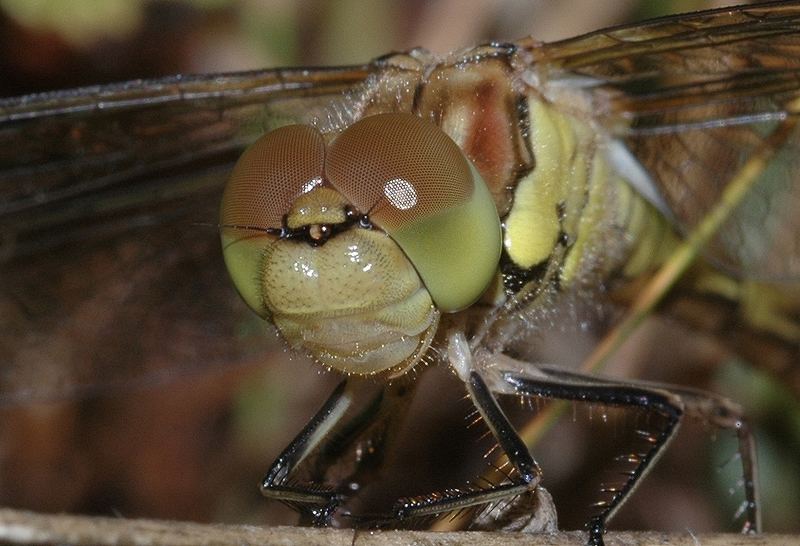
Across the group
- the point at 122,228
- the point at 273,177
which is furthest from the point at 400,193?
the point at 122,228

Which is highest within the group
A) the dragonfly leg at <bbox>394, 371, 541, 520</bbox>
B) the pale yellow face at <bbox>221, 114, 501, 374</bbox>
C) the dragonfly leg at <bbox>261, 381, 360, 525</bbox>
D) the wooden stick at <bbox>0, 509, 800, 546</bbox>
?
the pale yellow face at <bbox>221, 114, 501, 374</bbox>

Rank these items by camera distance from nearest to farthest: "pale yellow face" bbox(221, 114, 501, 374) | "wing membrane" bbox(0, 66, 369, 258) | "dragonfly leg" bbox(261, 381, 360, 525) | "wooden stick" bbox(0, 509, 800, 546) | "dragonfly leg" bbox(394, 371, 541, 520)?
"wooden stick" bbox(0, 509, 800, 546) → "pale yellow face" bbox(221, 114, 501, 374) → "dragonfly leg" bbox(394, 371, 541, 520) → "dragonfly leg" bbox(261, 381, 360, 525) → "wing membrane" bbox(0, 66, 369, 258)

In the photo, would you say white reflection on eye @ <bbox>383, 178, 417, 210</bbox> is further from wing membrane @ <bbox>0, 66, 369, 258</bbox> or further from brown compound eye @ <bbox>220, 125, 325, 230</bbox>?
wing membrane @ <bbox>0, 66, 369, 258</bbox>

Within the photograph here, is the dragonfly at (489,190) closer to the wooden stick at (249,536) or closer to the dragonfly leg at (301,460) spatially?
the dragonfly leg at (301,460)

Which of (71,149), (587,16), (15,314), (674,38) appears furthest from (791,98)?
(15,314)

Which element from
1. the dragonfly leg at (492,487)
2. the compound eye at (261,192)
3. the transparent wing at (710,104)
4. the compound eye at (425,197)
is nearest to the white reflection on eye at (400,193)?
the compound eye at (425,197)

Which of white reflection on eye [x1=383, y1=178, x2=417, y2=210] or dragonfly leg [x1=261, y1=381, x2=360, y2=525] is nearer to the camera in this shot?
white reflection on eye [x1=383, y1=178, x2=417, y2=210]

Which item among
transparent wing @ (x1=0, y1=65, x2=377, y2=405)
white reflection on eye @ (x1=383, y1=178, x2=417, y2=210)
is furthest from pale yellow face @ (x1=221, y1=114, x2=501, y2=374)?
transparent wing @ (x1=0, y1=65, x2=377, y2=405)
